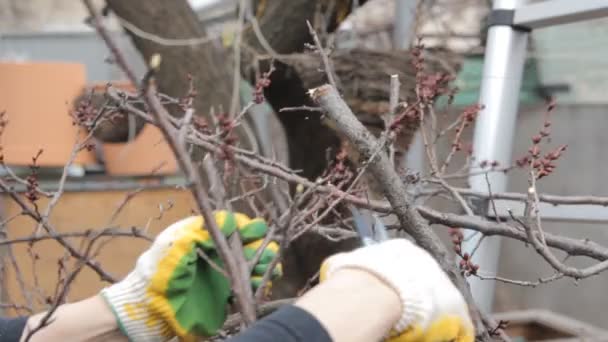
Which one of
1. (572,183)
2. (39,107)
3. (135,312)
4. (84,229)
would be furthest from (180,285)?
(572,183)

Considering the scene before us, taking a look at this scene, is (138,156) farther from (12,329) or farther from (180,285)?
(180,285)

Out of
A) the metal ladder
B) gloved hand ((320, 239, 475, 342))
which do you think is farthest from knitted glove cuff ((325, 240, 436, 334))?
the metal ladder

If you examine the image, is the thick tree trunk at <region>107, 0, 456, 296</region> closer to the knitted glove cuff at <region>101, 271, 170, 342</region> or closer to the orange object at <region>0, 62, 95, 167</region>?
the knitted glove cuff at <region>101, 271, 170, 342</region>

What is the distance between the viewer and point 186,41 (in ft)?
8.40

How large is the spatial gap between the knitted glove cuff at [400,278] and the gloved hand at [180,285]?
0.21 m

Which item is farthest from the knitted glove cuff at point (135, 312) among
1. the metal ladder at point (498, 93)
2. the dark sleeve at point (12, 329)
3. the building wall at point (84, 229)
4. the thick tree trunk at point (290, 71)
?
the building wall at point (84, 229)

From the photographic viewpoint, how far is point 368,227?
112cm

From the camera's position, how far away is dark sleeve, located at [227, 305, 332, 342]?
0.77 meters

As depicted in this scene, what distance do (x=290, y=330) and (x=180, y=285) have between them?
248 mm

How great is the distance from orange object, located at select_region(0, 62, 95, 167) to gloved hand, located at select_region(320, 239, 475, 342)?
11.0 ft

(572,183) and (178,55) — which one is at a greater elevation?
(178,55)

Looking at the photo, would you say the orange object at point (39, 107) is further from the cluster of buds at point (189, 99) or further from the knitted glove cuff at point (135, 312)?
the knitted glove cuff at point (135, 312)

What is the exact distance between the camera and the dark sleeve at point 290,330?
0.77 meters

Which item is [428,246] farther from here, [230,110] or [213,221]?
[230,110]
